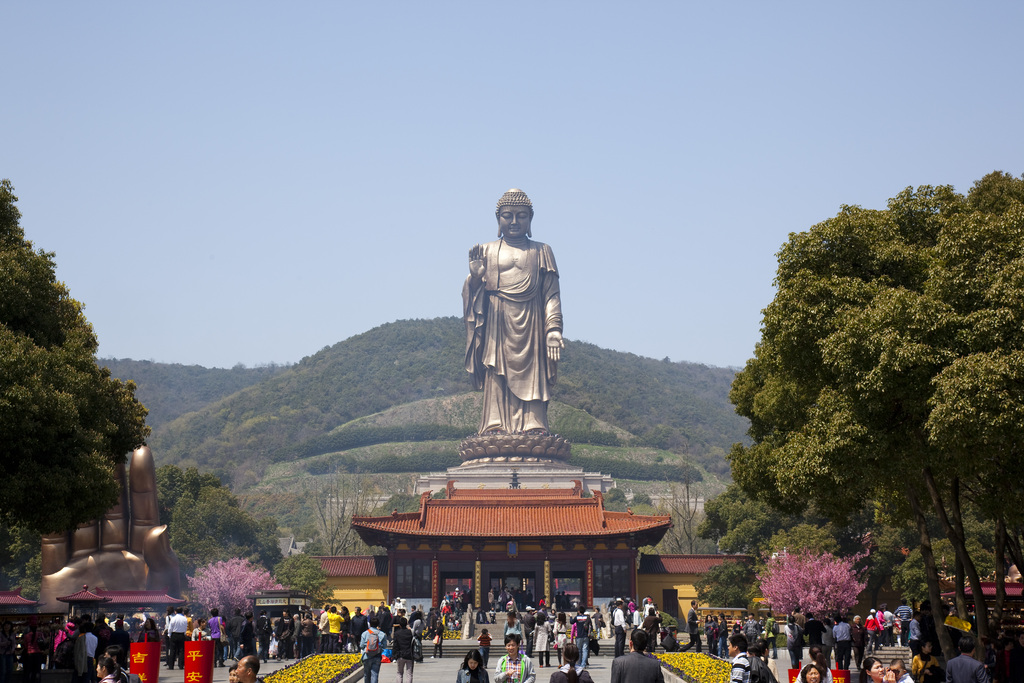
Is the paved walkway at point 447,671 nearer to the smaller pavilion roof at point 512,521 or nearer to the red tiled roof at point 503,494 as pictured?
the smaller pavilion roof at point 512,521

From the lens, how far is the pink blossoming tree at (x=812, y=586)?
32.4 metres

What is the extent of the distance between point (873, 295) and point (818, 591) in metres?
18.8

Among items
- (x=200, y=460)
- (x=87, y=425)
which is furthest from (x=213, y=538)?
(x=200, y=460)

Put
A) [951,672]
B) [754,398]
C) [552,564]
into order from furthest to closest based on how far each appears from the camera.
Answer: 1. [552,564]
2. [754,398]
3. [951,672]

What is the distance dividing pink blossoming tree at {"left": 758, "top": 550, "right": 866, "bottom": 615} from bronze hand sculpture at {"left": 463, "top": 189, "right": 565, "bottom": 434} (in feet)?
54.9

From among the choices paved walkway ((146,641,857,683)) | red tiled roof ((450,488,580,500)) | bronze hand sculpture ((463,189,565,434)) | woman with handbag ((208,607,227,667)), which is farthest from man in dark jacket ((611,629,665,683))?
bronze hand sculpture ((463,189,565,434))

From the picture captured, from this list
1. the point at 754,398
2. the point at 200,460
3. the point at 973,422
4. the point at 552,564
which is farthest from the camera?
the point at 200,460

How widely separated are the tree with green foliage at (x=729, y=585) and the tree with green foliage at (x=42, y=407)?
928 inches

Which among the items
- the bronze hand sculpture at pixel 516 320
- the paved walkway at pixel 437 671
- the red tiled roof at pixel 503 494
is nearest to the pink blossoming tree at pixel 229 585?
the red tiled roof at pixel 503 494

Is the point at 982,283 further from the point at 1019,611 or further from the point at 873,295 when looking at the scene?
the point at 1019,611

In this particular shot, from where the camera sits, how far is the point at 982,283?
44.9 feet

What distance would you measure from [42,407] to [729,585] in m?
26.3

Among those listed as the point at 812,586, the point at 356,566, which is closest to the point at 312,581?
the point at 356,566

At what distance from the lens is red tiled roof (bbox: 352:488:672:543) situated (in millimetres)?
35625
